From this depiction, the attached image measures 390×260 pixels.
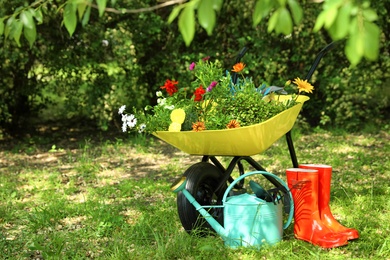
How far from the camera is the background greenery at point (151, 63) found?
20.7 ft

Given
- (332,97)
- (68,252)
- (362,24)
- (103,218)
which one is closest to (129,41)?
(332,97)

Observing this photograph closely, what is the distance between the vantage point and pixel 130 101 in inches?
259

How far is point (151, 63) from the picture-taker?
6711 millimetres

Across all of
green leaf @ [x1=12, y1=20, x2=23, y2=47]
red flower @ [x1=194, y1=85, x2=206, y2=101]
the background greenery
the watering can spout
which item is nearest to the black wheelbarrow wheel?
the watering can spout

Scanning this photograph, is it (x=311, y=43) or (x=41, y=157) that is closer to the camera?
(x=41, y=157)

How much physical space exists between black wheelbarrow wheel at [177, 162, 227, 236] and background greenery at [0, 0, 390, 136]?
3304 mm

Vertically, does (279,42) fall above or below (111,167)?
above

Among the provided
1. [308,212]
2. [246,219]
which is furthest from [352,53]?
[308,212]

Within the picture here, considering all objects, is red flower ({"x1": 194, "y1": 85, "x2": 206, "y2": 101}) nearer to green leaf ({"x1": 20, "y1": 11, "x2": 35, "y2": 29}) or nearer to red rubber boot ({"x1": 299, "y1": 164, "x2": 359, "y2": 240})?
red rubber boot ({"x1": 299, "y1": 164, "x2": 359, "y2": 240})

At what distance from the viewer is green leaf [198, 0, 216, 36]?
104cm

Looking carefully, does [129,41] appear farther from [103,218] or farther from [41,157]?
[103,218]

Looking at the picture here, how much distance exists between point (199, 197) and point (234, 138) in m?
0.46

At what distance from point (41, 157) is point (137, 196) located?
6.60 feet

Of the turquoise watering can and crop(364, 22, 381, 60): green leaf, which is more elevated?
crop(364, 22, 381, 60): green leaf
